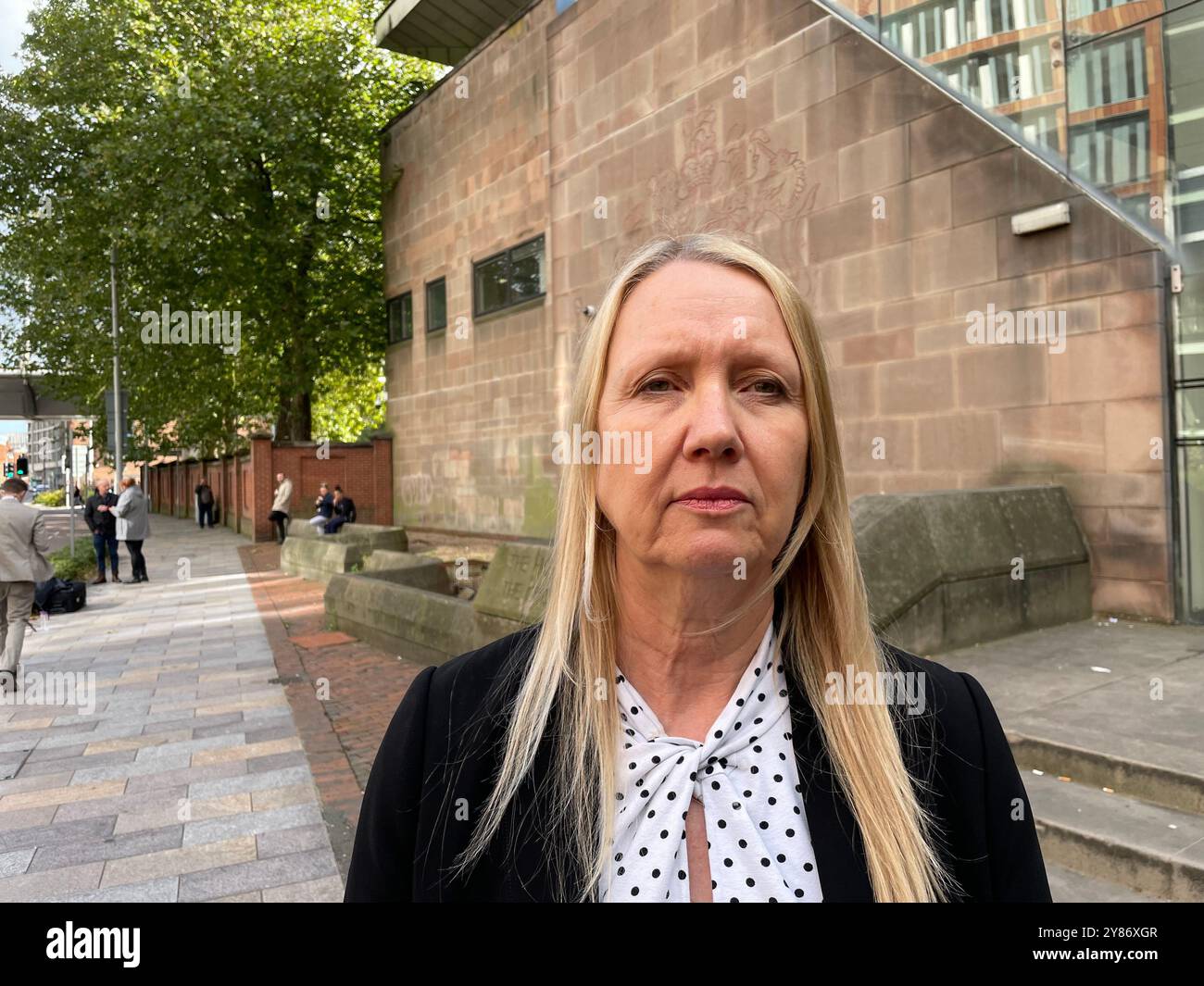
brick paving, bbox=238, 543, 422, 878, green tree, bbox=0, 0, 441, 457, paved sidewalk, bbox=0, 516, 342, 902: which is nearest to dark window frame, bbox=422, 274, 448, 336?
green tree, bbox=0, 0, 441, 457

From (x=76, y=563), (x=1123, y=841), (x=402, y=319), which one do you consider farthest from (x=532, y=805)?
(x=402, y=319)

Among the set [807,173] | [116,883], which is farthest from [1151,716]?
[807,173]

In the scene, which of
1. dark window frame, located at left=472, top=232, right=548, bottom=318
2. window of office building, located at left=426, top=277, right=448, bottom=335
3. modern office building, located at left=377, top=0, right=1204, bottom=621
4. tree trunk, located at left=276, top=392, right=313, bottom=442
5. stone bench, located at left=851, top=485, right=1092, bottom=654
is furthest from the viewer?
tree trunk, located at left=276, top=392, right=313, bottom=442

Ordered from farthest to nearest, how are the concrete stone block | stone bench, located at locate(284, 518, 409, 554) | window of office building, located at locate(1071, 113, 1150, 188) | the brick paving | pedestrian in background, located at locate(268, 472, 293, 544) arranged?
1. pedestrian in background, located at locate(268, 472, 293, 544)
2. stone bench, located at locate(284, 518, 409, 554)
3. window of office building, located at locate(1071, 113, 1150, 188)
4. the concrete stone block
5. the brick paving

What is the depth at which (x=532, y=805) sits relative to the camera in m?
1.34

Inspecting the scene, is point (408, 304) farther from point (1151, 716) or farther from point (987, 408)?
point (1151, 716)

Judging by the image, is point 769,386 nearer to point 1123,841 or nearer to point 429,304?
point 1123,841

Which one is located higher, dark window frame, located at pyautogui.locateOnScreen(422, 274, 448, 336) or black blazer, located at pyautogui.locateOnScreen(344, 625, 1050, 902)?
dark window frame, located at pyautogui.locateOnScreen(422, 274, 448, 336)

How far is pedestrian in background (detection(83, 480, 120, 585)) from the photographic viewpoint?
55.7 feet

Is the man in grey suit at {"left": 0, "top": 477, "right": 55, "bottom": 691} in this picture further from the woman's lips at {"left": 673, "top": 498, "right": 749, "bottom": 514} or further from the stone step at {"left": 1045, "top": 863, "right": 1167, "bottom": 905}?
the woman's lips at {"left": 673, "top": 498, "right": 749, "bottom": 514}

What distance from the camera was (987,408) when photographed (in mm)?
8547

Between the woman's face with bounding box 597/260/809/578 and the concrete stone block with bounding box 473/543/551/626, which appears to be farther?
the concrete stone block with bounding box 473/543/551/626

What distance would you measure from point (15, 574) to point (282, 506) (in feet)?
57.1

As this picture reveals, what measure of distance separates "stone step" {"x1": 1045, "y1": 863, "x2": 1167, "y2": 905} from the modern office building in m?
3.48
